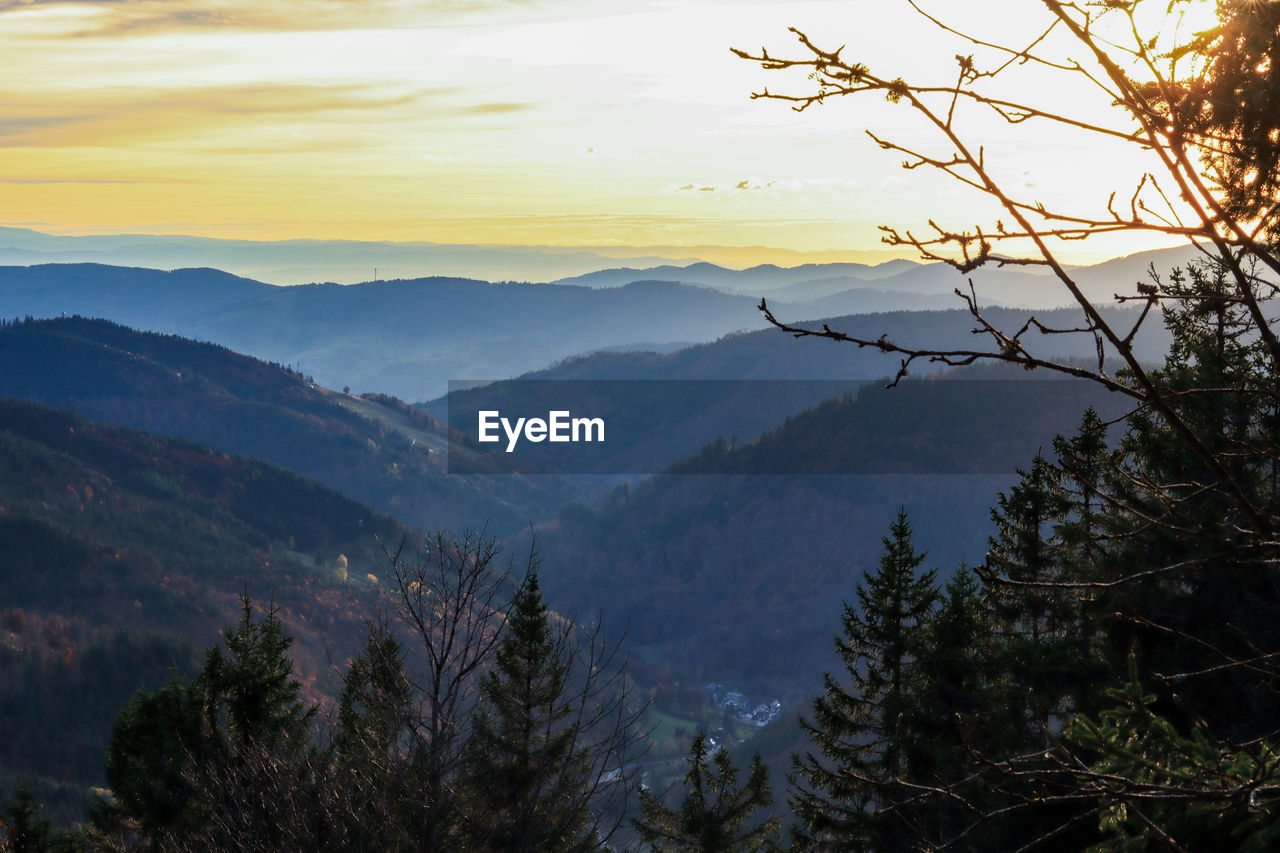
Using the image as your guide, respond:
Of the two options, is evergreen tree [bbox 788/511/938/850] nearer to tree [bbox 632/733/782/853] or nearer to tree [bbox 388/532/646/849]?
tree [bbox 632/733/782/853]

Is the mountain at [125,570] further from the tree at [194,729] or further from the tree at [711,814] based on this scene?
the tree at [711,814]

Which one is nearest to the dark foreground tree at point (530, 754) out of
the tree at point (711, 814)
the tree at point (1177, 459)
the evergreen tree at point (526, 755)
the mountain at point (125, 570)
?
the evergreen tree at point (526, 755)

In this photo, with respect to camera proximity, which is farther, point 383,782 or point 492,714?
point 492,714

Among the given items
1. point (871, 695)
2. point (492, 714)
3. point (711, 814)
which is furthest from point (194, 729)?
point (871, 695)

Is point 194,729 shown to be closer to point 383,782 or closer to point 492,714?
point 492,714

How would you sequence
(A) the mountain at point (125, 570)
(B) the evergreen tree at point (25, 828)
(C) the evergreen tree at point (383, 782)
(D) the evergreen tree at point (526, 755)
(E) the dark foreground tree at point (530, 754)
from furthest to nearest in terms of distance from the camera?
(A) the mountain at point (125, 570) → (B) the evergreen tree at point (25, 828) → (D) the evergreen tree at point (526, 755) → (E) the dark foreground tree at point (530, 754) → (C) the evergreen tree at point (383, 782)

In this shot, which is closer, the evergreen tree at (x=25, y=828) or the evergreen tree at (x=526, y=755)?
the evergreen tree at (x=526, y=755)

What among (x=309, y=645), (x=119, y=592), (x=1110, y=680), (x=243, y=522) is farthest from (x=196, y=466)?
(x=1110, y=680)
